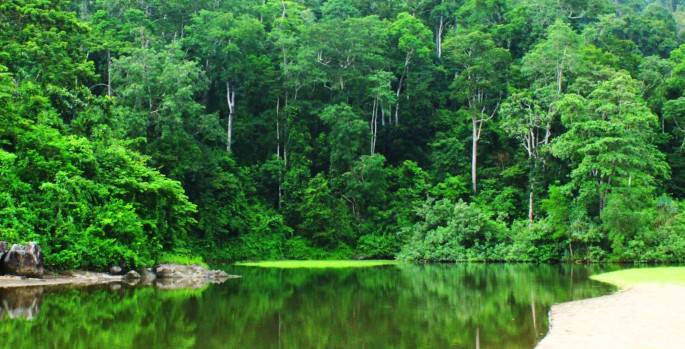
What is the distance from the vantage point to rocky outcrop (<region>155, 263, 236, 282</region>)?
23906mm

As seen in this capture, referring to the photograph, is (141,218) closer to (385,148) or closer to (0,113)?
(0,113)

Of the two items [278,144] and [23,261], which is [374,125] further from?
[23,261]

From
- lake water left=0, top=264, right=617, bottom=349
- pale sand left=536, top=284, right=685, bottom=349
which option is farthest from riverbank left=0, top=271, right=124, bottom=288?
pale sand left=536, top=284, right=685, bottom=349

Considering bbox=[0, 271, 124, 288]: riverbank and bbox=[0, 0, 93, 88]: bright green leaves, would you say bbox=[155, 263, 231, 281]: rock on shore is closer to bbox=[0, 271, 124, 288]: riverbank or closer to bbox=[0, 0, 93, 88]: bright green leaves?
bbox=[0, 271, 124, 288]: riverbank

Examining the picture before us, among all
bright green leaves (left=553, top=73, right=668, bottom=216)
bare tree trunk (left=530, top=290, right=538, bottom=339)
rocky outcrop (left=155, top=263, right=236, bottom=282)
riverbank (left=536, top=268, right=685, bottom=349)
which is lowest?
rocky outcrop (left=155, top=263, right=236, bottom=282)

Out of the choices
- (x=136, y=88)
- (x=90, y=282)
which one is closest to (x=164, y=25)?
(x=136, y=88)

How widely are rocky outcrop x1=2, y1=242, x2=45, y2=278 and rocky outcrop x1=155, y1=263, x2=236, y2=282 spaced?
5.39 meters

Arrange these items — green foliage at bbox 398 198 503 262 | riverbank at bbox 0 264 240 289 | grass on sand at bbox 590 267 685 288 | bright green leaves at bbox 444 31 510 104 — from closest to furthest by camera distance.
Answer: grass on sand at bbox 590 267 685 288, riverbank at bbox 0 264 240 289, green foliage at bbox 398 198 503 262, bright green leaves at bbox 444 31 510 104

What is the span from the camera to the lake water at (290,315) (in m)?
9.55

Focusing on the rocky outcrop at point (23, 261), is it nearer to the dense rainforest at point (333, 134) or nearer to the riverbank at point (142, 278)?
the riverbank at point (142, 278)

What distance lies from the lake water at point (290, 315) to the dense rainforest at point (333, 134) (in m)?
7.09

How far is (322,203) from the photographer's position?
3925 centimetres

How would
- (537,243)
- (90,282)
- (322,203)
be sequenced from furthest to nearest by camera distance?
(322,203), (537,243), (90,282)

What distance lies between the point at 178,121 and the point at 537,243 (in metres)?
22.7
